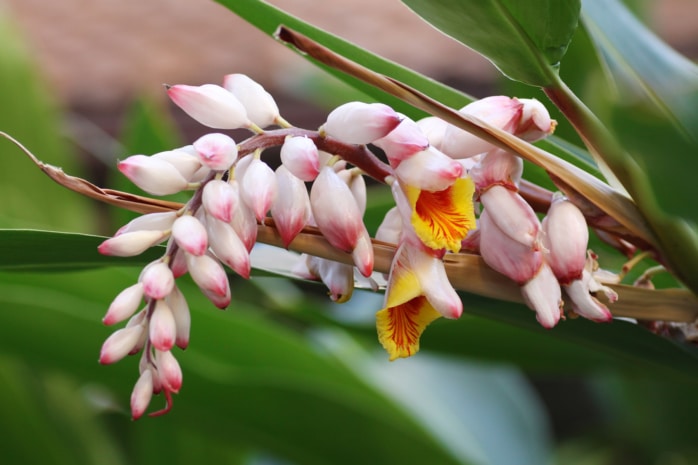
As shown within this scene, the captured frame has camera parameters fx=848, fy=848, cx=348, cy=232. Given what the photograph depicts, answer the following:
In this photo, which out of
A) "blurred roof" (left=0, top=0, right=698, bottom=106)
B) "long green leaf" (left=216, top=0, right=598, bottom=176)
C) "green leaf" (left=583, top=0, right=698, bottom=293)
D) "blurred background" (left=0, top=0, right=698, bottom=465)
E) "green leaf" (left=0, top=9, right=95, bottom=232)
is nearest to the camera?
"green leaf" (left=583, top=0, right=698, bottom=293)

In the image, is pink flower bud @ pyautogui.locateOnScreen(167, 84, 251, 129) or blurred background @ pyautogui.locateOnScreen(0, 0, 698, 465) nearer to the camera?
pink flower bud @ pyautogui.locateOnScreen(167, 84, 251, 129)

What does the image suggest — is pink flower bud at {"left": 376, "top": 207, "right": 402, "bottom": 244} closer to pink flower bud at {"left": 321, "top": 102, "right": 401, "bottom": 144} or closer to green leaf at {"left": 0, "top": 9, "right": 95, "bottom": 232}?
pink flower bud at {"left": 321, "top": 102, "right": 401, "bottom": 144}

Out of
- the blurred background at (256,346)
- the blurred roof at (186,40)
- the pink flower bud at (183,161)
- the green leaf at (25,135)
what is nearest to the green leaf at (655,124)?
the blurred background at (256,346)

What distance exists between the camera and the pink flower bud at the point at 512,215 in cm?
27

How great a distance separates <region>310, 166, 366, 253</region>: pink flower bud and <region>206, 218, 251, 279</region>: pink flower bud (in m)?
0.03

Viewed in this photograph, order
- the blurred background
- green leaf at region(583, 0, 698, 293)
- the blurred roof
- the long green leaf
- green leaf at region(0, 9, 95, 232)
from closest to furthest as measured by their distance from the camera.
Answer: green leaf at region(583, 0, 698, 293) → the long green leaf → the blurred background → green leaf at region(0, 9, 95, 232) → the blurred roof

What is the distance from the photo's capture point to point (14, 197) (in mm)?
911

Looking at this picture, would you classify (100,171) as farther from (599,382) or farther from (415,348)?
(415,348)

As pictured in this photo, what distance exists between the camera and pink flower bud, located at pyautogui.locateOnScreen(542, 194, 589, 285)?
0.27 meters

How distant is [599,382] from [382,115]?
0.99m

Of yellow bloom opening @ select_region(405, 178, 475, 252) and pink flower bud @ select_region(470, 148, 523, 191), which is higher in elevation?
pink flower bud @ select_region(470, 148, 523, 191)

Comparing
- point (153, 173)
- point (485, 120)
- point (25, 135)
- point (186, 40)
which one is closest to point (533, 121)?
point (485, 120)

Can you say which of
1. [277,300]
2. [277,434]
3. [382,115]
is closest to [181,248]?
[382,115]

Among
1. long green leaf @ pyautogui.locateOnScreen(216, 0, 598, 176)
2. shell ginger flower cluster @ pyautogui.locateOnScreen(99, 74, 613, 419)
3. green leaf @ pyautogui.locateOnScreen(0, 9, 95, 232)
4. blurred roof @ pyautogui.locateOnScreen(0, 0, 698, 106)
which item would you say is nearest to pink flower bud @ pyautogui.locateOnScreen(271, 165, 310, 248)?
shell ginger flower cluster @ pyautogui.locateOnScreen(99, 74, 613, 419)
